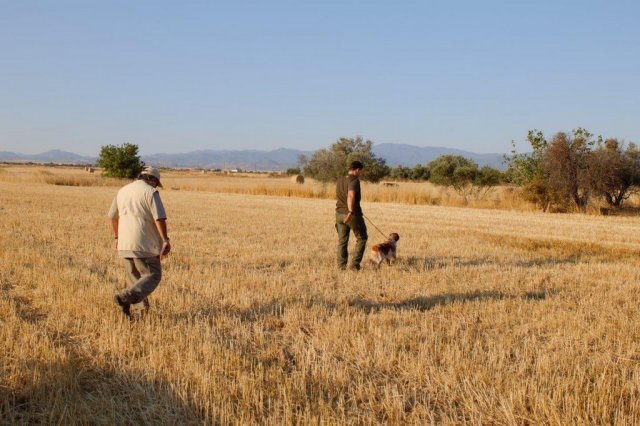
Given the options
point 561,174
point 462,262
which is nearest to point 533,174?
point 561,174

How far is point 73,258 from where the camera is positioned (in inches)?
408

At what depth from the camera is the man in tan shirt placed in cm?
615

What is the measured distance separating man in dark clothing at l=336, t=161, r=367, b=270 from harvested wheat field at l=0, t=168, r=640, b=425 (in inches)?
17.2

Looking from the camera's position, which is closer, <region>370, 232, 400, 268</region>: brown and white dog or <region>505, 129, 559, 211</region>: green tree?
<region>370, 232, 400, 268</region>: brown and white dog

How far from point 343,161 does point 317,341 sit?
33613mm

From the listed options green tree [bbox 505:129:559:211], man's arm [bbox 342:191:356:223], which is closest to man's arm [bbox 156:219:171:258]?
man's arm [bbox 342:191:356:223]

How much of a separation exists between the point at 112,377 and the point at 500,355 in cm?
348

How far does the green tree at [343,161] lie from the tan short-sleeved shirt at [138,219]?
107ft

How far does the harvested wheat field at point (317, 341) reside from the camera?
4.06 metres

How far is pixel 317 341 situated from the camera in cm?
567

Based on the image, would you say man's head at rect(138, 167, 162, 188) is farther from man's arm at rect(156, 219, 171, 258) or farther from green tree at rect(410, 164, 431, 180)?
green tree at rect(410, 164, 431, 180)

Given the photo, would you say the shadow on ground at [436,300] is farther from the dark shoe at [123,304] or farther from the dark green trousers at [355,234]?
the dark shoe at [123,304]

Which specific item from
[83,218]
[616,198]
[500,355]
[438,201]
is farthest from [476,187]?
[500,355]

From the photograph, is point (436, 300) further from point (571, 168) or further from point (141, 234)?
point (571, 168)
